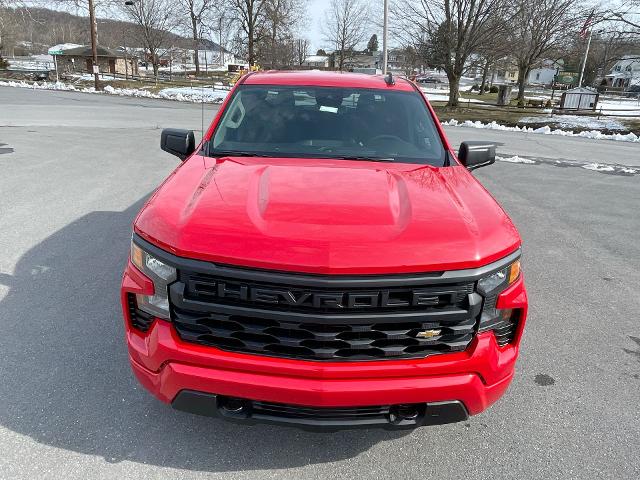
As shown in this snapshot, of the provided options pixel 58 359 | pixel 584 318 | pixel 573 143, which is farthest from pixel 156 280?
pixel 573 143

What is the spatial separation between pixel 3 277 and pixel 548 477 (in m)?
4.29

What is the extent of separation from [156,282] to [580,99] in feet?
101

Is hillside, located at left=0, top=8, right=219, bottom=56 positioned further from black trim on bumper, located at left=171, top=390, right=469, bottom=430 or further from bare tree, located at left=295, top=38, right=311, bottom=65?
black trim on bumper, located at left=171, top=390, right=469, bottom=430

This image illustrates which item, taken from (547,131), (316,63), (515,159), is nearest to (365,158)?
(515,159)

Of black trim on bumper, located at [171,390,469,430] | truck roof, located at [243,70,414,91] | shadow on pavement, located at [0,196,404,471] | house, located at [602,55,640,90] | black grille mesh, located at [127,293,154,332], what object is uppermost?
house, located at [602,55,640,90]

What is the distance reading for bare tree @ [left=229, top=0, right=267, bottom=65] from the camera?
142 ft

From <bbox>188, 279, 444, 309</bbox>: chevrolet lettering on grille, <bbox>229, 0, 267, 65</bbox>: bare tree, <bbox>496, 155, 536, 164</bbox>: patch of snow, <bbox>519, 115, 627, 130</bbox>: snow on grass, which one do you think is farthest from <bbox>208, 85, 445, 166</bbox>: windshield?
<bbox>229, 0, 267, 65</bbox>: bare tree

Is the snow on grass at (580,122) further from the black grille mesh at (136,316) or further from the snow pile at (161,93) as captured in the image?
the black grille mesh at (136,316)

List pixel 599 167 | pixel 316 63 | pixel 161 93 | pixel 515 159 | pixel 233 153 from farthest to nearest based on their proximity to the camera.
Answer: pixel 316 63, pixel 161 93, pixel 515 159, pixel 599 167, pixel 233 153

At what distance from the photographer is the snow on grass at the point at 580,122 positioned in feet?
68.2

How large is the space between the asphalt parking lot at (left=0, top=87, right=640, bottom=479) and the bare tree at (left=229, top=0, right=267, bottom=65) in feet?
135

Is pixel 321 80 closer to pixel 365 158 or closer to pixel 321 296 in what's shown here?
pixel 365 158

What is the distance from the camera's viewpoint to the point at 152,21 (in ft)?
185

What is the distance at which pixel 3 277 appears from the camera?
408 centimetres
